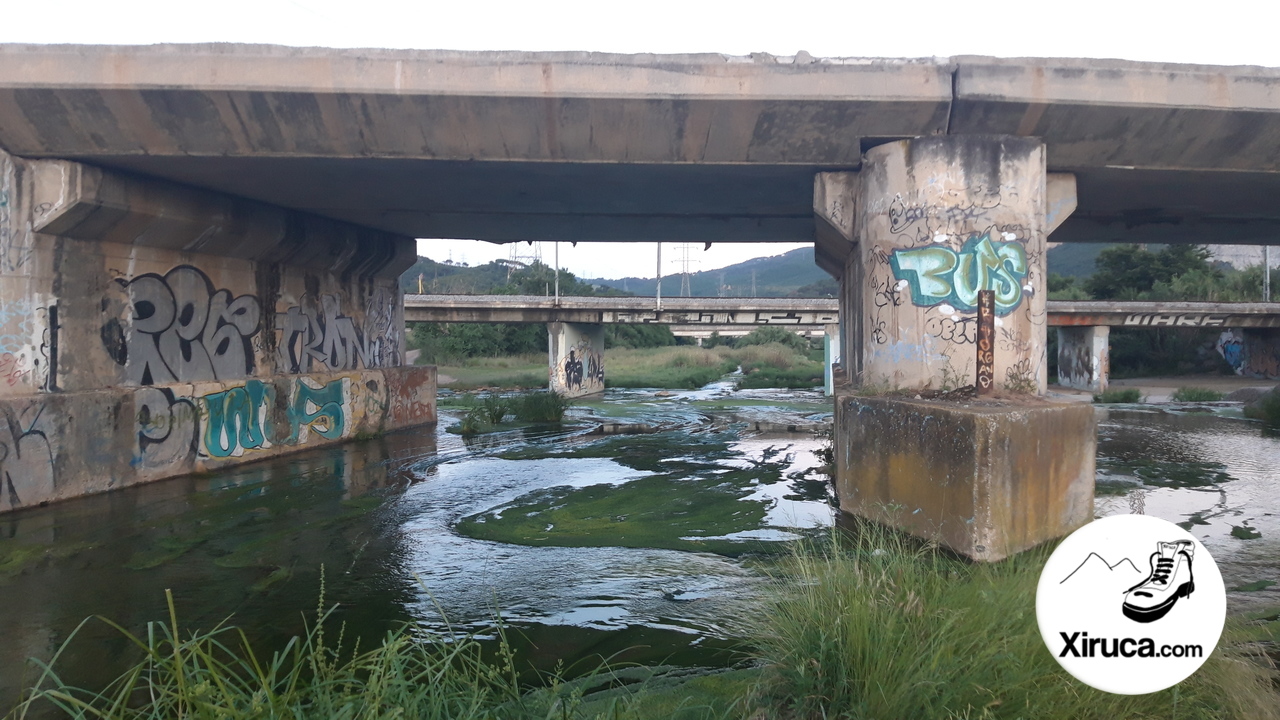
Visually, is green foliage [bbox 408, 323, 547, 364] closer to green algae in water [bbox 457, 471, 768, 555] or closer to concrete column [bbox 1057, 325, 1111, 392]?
concrete column [bbox 1057, 325, 1111, 392]

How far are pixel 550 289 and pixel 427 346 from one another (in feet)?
57.8

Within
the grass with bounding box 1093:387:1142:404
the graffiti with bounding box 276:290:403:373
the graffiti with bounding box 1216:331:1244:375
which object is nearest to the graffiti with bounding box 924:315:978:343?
the graffiti with bounding box 276:290:403:373

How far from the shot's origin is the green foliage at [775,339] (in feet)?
255

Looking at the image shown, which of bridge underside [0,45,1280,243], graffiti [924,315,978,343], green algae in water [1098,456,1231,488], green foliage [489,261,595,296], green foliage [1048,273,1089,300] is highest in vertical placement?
green foliage [489,261,595,296]

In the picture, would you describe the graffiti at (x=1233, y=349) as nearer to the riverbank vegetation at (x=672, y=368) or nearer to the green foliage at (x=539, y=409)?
the riverbank vegetation at (x=672, y=368)

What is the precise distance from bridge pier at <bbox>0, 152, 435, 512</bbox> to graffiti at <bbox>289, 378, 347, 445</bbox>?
4cm

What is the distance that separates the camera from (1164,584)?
260cm

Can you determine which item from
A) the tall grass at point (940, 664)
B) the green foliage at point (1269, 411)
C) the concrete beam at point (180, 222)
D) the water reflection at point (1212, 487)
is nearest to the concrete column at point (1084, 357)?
the green foliage at point (1269, 411)

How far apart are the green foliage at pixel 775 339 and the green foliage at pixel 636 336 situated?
8280 millimetres

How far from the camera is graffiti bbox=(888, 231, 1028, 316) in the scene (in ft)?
28.7

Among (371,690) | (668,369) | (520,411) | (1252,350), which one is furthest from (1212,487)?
(1252,350)

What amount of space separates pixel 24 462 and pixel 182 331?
329cm

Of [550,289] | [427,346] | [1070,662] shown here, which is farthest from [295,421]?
[550,289]

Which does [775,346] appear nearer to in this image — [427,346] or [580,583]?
[427,346]
